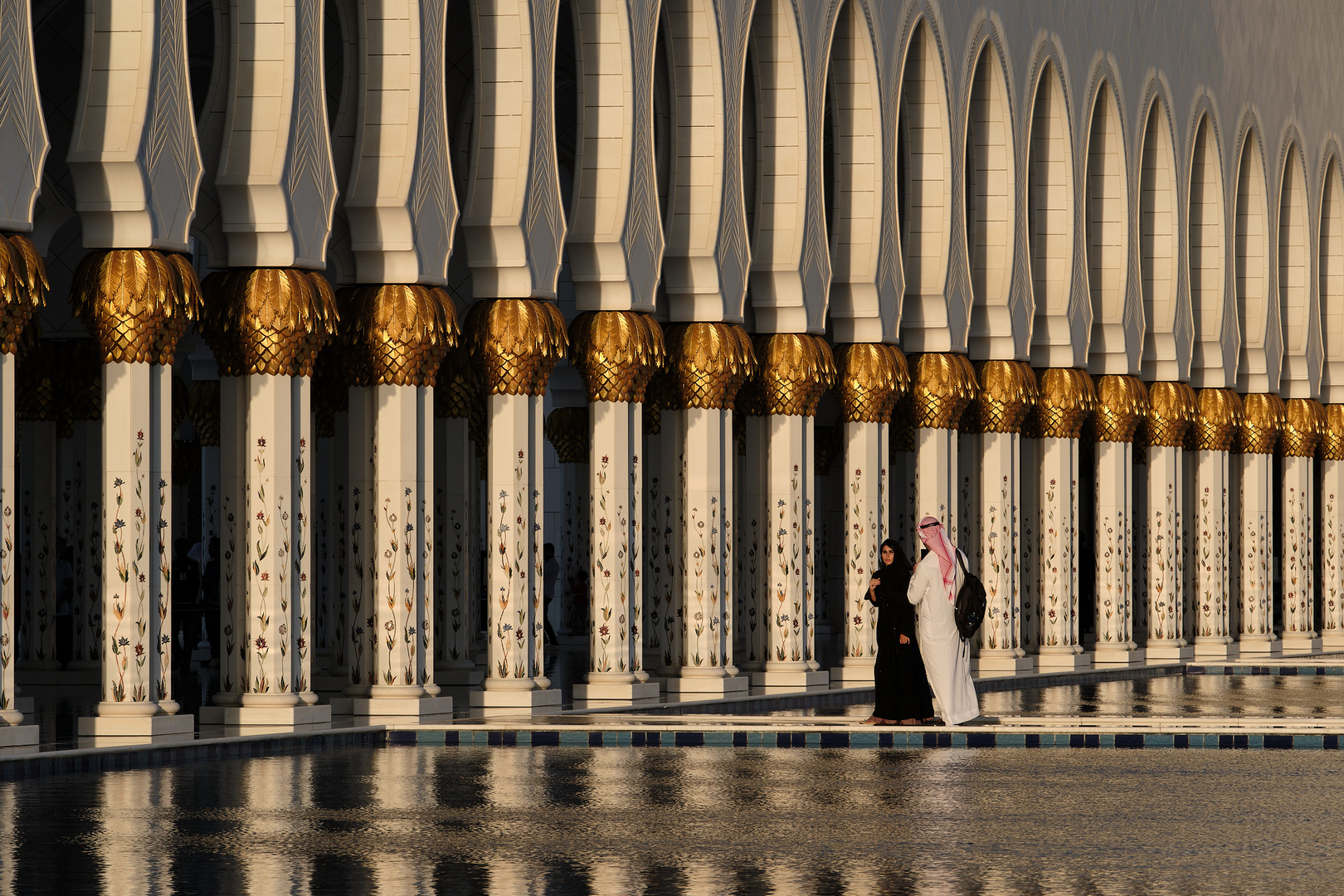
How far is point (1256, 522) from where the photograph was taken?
26719 millimetres

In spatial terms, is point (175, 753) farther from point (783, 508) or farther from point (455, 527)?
point (783, 508)

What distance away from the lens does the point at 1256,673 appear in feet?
73.2

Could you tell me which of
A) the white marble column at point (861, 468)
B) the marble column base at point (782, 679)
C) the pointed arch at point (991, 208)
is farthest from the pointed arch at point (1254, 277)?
the marble column base at point (782, 679)

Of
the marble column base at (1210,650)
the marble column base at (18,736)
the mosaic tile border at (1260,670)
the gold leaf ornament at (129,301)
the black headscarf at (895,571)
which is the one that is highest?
the gold leaf ornament at (129,301)

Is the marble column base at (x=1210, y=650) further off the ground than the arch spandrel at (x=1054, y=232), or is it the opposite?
the arch spandrel at (x=1054, y=232)

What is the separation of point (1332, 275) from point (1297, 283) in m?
1.64

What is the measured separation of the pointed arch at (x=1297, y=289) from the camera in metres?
28.3

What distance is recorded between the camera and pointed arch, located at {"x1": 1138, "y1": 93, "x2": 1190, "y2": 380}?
936 inches

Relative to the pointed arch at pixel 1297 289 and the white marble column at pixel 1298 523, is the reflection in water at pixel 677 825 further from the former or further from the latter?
the pointed arch at pixel 1297 289

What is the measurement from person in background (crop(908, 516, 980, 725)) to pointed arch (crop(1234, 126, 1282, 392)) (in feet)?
47.6

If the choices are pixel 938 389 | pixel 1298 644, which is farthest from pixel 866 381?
pixel 1298 644

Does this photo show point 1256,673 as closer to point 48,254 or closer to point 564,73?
point 564,73

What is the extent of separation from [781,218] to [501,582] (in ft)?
13.8

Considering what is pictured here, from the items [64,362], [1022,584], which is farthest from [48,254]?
[1022,584]
